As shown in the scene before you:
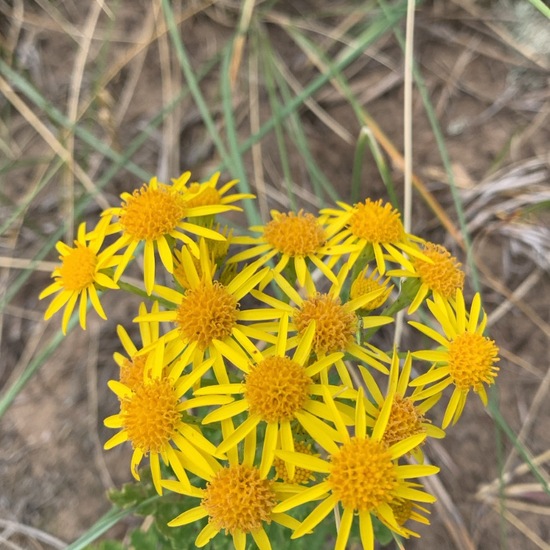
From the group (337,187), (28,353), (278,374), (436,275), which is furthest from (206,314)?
(337,187)

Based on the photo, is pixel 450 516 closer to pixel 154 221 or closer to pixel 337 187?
pixel 337 187

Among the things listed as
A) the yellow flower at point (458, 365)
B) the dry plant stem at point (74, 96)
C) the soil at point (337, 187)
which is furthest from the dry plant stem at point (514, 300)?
the dry plant stem at point (74, 96)

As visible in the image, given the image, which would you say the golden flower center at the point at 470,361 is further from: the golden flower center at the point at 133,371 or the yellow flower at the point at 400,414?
the golden flower center at the point at 133,371

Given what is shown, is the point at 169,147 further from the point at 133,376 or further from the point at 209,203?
the point at 133,376

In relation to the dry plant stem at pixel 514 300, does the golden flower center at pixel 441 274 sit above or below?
above

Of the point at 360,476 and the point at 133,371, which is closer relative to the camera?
the point at 360,476

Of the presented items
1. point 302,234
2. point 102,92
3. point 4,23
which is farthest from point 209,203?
point 4,23
